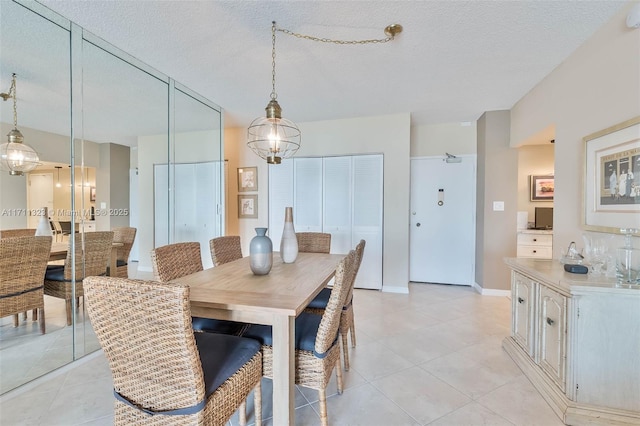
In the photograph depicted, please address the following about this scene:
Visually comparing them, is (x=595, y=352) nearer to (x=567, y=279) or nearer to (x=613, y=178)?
(x=567, y=279)

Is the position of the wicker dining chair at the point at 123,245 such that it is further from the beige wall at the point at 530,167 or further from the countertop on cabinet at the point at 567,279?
the beige wall at the point at 530,167

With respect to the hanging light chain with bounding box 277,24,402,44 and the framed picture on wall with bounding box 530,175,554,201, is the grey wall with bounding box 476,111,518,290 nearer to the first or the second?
the framed picture on wall with bounding box 530,175,554,201

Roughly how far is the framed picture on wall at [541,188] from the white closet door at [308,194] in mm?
3050

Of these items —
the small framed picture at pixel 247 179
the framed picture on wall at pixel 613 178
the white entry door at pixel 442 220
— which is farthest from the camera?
the small framed picture at pixel 247 179

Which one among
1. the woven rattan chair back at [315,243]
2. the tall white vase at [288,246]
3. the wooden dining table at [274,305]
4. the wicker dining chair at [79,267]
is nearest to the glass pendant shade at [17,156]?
the wicker dining chair at [79,267]

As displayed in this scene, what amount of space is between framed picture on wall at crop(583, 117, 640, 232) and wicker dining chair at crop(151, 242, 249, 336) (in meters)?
2.50

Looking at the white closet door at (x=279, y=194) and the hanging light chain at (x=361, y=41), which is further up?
the hanging light chain at (x=361, y=41)

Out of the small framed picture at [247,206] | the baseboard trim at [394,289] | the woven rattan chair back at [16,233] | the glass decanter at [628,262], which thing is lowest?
the baseboard trim at [394,289]

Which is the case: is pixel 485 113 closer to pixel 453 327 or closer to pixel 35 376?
pixel 453 327

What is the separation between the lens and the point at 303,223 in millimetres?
4395

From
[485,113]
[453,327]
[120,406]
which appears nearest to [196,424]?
[120,406]

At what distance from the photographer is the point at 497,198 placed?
12.5ft

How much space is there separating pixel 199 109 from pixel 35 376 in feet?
10.1

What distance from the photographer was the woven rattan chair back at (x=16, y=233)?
84.5 inches
